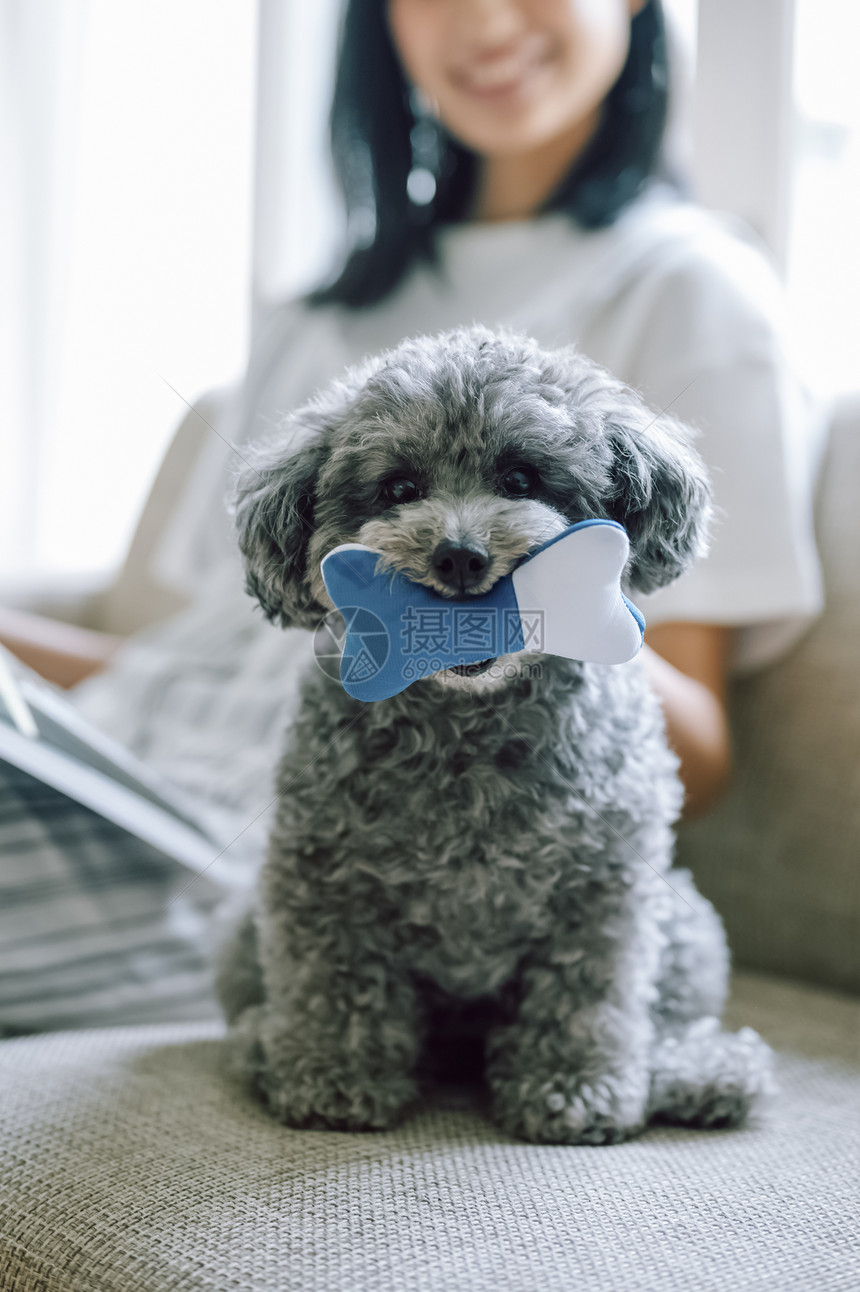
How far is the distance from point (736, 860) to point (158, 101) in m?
2.63

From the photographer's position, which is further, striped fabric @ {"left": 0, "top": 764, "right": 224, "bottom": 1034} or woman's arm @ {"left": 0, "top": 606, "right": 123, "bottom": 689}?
woman's arm @ {"left": 0, "top": 606, "right": 123, "bottom": 689}

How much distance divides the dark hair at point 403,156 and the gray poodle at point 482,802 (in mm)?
694

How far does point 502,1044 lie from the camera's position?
84 centimetres

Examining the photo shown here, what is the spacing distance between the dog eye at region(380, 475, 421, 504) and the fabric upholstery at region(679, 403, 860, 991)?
0.79 m

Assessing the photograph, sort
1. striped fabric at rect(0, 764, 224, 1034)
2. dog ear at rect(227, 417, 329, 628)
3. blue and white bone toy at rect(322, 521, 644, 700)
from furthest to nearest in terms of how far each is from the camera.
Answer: striped fabric at rect(0, 764, 224, 1034), dog ear at rect(227, 417, 329, 628), blue and white bone toy at rect(322, 521, 644, 700)

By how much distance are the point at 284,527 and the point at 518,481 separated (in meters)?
0.17

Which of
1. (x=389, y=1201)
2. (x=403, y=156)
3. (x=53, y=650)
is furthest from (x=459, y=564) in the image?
(x=53, y=650)

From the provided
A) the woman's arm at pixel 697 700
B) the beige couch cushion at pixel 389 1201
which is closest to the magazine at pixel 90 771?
the beige couch cushion at pixel 389 1201

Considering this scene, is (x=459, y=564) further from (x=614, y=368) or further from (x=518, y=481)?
(x=614, y=368)

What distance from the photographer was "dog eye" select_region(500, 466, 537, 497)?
655mm

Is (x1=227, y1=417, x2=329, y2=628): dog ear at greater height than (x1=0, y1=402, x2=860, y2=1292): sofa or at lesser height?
greater

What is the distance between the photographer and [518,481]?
0.66m

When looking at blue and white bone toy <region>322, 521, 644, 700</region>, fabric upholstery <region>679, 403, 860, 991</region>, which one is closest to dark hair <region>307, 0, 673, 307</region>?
fabric upholstery <region>679, 403, 860, 991</region>

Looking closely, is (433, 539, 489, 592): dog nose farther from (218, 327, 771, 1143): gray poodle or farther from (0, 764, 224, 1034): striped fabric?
(0, 764, 224, 1034): striped fabric
